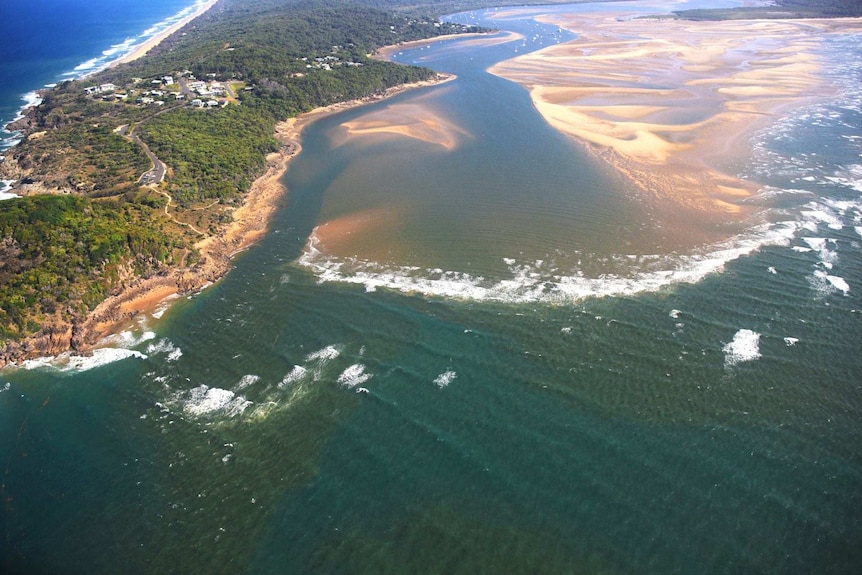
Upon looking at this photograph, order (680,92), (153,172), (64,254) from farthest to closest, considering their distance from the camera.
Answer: (680,92) → (153,172) → (64,254)

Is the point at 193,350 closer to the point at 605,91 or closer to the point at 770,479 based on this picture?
the point at 770,479

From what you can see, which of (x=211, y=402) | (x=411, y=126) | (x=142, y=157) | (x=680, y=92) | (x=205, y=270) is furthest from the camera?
(x=680, y=92)

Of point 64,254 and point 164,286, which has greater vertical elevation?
point 64,254

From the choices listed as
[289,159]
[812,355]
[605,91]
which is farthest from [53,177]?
[605,91]

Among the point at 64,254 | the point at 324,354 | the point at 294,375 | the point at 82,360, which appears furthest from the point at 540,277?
the point at 64,254

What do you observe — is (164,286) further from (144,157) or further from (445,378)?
(144,157)

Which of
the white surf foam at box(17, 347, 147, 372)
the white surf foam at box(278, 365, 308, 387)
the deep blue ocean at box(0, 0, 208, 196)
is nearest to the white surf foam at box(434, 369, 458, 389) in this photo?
the white surf foam at box(278, 365, 308, 387)

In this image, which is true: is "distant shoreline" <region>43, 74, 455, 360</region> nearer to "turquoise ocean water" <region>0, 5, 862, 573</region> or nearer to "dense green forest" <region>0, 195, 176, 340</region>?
"dense green forest" <region>0, 195, 176, 340</region>
